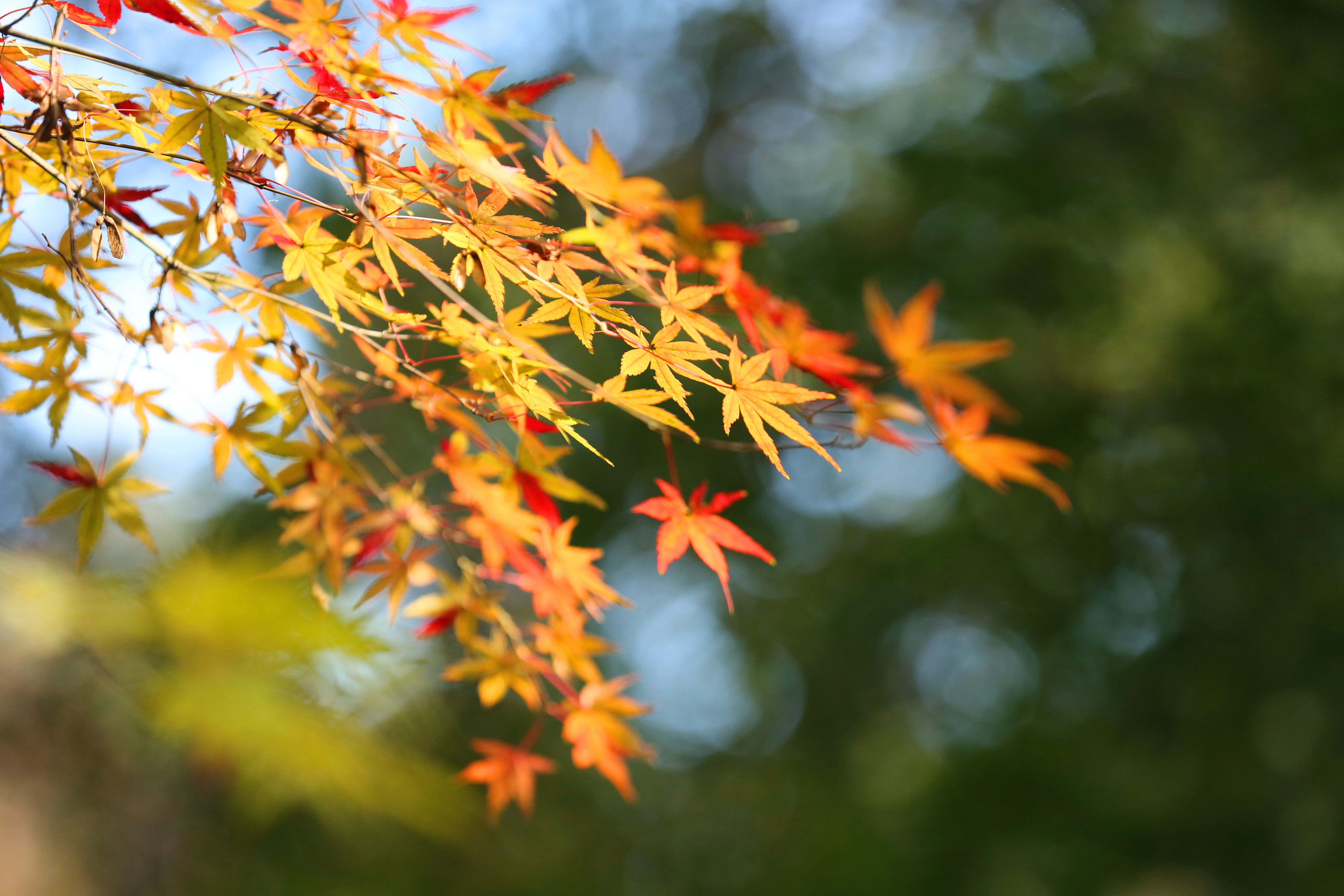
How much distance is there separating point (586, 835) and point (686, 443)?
1.79 meters

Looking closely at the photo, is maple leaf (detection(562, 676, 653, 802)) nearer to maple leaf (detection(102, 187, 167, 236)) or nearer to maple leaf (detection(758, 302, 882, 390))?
maple leaf (detection(758, 302, 882, 390))

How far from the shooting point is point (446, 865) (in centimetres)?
332

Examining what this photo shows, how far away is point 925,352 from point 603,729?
56 centimetres

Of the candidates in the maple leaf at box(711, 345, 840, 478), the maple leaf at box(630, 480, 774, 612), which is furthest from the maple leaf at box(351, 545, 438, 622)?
the maple leaf at box(711, 345, 840, 478)

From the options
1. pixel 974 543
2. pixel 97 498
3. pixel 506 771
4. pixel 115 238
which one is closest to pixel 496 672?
pixel 506 771

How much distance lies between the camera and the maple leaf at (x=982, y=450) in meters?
0.40

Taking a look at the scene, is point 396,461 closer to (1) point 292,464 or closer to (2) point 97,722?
(2) point 97,722

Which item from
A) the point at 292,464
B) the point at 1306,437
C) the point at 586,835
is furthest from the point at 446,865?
the point at 1306,437

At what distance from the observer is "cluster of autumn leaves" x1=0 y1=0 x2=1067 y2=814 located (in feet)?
1.41

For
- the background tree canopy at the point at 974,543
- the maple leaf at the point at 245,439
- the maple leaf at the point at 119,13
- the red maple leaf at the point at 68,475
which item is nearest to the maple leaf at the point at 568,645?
the maple leaf at the point at 245,439

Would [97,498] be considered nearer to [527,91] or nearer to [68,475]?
[68,475]

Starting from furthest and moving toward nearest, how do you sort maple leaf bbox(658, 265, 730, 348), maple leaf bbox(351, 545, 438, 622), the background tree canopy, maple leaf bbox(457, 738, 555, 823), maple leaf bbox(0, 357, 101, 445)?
the background tree canopy → maple leaf bbox(457, 738, 555, 823) → maple leaf bbox(351, 545, 438, 622) → maple leaf bbox(0, 357, 101, 445) → maple leaf bbox(658, 265, 730, 348)

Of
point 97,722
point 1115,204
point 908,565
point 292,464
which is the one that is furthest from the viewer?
point 908,565

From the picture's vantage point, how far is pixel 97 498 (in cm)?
60
